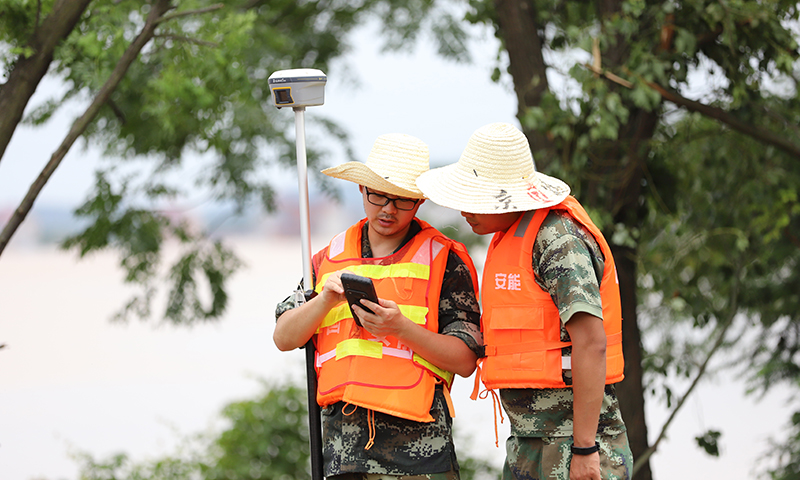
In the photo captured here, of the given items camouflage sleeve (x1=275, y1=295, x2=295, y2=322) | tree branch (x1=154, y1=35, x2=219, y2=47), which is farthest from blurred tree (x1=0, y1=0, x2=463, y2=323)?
camouflage sleeve (x1=275, y1=295, x2=295, y2=322)

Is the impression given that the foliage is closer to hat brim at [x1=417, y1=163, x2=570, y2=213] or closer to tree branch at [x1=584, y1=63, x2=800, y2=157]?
tree branch at [x1=584, y1=63, x2=800, y2=157]

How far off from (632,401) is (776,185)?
181 centimetres

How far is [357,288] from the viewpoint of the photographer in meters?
2.01

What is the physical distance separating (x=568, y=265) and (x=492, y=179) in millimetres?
362

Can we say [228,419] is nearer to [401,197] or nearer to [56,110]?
[56,110]

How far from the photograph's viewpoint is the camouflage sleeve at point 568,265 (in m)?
1.91

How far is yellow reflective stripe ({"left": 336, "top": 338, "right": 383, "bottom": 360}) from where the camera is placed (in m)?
2.19

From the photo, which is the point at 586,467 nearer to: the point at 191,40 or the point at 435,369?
the point at 435,369

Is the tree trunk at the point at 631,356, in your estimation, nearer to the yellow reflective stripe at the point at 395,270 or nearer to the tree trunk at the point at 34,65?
the yellow reflective stripe at the point at 395,270

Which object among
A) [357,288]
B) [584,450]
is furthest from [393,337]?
[584,450]

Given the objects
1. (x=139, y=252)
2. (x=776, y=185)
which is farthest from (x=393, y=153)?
(x=139, y=252)

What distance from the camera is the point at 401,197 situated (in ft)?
7.34

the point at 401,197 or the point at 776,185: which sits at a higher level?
the point at 401,197

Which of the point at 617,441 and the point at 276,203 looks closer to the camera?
the point at 617,441
